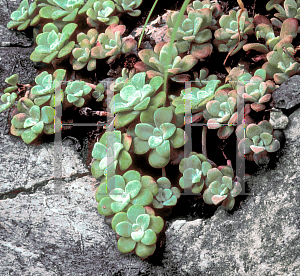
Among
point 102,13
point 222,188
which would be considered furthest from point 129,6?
point 222,188

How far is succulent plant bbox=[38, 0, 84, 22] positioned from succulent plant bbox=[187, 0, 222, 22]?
1.89 feet

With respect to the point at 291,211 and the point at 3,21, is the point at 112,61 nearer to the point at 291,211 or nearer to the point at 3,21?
the point at 3,21

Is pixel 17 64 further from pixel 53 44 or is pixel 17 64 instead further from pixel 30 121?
pixel 30 121

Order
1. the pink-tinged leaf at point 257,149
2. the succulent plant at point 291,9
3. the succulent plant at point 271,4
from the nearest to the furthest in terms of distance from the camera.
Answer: the pink-tinged leaf at point 257,149 → the succulent plant at point 291,9 → the succulent plant at point 271,4

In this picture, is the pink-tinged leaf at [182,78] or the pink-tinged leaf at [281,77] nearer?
the pink-tinged leaf at [281,77]

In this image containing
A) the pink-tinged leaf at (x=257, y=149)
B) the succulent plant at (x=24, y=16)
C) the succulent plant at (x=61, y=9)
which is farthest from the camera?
the succulent plant at (x=24, y=16)

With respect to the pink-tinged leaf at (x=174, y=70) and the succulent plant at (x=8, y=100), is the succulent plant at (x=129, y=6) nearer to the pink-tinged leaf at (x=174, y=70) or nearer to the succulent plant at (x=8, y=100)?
the pink-tinged leaf at (x=174, y=70)

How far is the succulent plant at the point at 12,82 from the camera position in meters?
1.44

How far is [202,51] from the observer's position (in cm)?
124

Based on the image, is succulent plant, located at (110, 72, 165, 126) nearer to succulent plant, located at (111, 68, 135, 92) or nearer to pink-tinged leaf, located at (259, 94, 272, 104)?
succulent plant, located at (111, 68, 135, 92)

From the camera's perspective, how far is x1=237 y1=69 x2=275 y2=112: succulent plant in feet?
3.43

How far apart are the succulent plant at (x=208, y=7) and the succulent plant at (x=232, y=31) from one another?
0.27ft

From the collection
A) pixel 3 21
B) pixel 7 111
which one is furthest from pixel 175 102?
pixel 3 21

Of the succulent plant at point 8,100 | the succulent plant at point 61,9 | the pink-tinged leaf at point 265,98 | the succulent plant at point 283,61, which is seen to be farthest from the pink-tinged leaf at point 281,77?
the succulent plant at point 8,100
